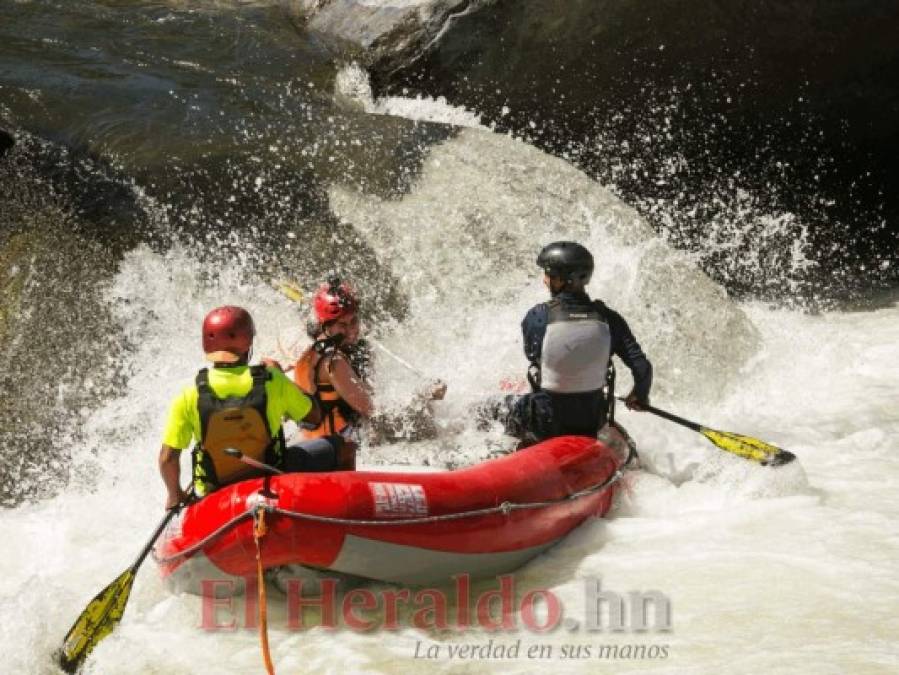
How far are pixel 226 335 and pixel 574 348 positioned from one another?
183 centimetres

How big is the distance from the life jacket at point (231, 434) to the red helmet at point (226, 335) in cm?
8

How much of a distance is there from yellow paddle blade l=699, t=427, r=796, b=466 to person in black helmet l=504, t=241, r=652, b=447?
49 cm

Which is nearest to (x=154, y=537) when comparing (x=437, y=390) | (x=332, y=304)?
(x=332, y=304)

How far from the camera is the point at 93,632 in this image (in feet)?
12.6

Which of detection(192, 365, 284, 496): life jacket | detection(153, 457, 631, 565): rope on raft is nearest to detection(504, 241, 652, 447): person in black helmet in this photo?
detection(153, 457, 631, 565): rope on raft

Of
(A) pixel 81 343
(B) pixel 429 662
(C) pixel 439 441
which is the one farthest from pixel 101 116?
(B) pixel 429 662

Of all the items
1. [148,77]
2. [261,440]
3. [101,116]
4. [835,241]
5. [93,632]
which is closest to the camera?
[93,632]

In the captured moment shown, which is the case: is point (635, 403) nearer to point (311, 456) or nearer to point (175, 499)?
point (311, 456)

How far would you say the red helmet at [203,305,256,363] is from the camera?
157 inches

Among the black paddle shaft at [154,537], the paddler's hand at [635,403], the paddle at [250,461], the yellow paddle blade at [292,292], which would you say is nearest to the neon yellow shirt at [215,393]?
the paddle at [250,461]

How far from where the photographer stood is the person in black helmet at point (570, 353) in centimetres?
495

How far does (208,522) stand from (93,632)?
601 millimetres

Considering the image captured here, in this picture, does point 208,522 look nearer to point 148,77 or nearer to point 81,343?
point 81,343

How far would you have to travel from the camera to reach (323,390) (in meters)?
4.65
